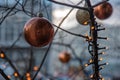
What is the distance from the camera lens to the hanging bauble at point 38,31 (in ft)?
6.04

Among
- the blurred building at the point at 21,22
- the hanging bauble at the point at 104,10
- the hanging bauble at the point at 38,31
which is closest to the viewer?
the hanging bauble at the point at 38,31

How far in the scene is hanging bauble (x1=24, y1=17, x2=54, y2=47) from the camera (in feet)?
6.04

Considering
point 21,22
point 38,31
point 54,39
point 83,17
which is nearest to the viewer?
point 38,31

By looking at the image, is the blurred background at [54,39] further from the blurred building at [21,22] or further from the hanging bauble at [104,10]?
the hanging bauble at [104,10]

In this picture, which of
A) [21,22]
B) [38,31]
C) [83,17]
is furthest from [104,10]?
[21,22]

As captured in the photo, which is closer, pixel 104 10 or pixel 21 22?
pixel 104 10

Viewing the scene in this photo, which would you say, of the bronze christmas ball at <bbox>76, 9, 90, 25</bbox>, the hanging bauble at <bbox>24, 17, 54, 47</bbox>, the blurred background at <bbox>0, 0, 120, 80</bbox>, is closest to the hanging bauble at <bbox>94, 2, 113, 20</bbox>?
the blurred background at <bbox>0, 0, 120, 80</bbox>

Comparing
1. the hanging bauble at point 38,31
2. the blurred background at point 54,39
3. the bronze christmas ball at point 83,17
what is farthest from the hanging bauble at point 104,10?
the hanging bauble at point 38,31

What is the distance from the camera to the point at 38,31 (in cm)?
184

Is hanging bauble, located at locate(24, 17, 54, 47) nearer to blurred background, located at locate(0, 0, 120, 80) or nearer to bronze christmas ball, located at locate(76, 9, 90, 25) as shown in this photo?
blurred background, located at locate(0, 0, 120, 80)

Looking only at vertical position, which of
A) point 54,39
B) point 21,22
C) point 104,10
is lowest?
point 21,22

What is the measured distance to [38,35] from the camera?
185cm

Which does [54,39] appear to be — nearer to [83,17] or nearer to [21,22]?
[83,17]

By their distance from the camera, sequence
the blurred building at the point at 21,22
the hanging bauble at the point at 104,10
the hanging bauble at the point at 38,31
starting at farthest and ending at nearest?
the hanging bauble at the point at 104,10, the blurred building at the point at 21,22, the hanging bauble at the point at 38,31
